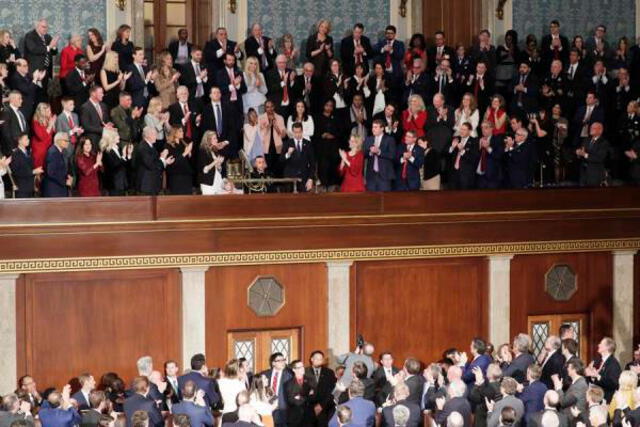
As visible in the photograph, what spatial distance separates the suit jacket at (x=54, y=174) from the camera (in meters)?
20.9

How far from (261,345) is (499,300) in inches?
160

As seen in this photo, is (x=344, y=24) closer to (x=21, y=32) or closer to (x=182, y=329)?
(x=21, y=32)

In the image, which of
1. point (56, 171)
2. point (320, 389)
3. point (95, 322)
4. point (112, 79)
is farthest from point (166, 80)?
point (320, 389)

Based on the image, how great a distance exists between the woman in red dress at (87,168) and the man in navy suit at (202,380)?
344 cm

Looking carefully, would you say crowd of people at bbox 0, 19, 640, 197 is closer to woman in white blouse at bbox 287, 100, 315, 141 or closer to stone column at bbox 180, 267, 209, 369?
woman in white blouse at bbox 287, 100, 315, 141

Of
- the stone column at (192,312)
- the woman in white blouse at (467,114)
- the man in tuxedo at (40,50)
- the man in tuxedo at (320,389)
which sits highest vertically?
the man in tuxedo at (40,50)

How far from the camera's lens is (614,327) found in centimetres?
2364

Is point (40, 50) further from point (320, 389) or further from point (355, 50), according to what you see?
point (320, 389)

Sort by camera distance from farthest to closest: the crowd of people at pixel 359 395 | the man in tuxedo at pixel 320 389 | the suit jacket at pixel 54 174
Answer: the suit jacket at pixel 54 174 < the man in tuxedo at pixel 320 389 < the crowd of people at pixel 359 395

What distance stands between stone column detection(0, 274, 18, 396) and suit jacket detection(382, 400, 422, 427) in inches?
228

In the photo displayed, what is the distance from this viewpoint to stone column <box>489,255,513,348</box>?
901 inches

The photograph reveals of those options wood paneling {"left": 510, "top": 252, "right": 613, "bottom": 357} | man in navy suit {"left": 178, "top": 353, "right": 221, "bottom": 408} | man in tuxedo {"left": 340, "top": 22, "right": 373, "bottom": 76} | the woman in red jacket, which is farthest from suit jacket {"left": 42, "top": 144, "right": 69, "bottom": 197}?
wood paneling {"left": 510, "top": 252, "right": 613, "bottom": 357}

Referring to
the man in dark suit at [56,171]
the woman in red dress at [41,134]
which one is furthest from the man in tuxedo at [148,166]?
the woman in red dress at [41,134]

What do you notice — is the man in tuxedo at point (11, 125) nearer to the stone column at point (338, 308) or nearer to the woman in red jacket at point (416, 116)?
A: the stone column at point (338, 308)
